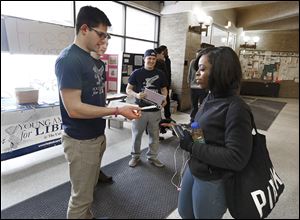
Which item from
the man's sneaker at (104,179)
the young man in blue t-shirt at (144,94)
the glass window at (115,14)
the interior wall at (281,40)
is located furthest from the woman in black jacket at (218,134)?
the glass window at (115,14)

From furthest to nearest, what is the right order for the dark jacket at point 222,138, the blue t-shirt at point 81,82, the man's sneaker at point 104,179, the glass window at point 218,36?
the man's sneaker at point 104,179, the glass window at point 218,36, the blue t-shirt at point 81,82, the dark jacket at point 222,138

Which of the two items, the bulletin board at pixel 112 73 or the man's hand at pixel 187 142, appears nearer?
the man's hand at pixel 187 142

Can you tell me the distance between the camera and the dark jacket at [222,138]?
530 millimetres

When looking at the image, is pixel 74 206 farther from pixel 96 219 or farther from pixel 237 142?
pixel 237 142

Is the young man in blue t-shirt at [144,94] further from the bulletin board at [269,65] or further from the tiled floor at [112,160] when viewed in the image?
the bulletin board at [269,65]

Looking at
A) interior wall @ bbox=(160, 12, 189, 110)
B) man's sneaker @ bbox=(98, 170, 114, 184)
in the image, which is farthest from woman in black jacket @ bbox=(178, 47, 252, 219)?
man's sneaker @ bbox=(98, 170, 114, 184)

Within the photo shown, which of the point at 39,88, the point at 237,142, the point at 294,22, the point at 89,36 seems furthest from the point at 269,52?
the point at 39,88

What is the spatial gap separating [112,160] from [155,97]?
0.75 m

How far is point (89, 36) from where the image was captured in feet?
2.17

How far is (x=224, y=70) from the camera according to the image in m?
0.54

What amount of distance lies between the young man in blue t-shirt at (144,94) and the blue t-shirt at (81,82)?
1.80 ft

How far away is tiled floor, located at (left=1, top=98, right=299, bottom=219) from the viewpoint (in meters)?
0.54

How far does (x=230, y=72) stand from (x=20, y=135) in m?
1.51

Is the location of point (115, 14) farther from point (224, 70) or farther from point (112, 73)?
point (224, 70)
